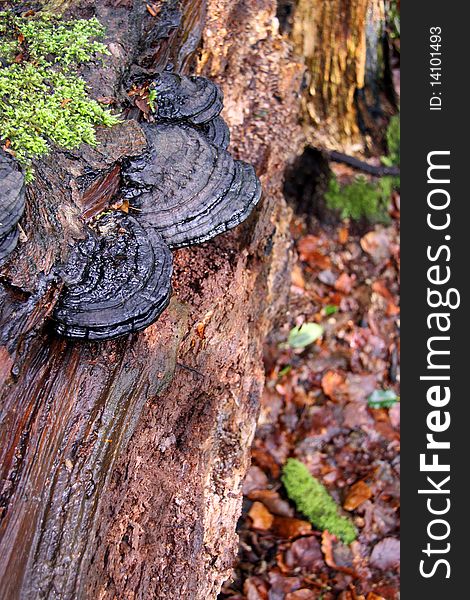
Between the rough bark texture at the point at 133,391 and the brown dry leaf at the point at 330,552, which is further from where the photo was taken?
the brown dry leaf at the point at 330,552

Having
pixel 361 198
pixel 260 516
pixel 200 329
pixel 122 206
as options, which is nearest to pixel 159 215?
pixel 122 206

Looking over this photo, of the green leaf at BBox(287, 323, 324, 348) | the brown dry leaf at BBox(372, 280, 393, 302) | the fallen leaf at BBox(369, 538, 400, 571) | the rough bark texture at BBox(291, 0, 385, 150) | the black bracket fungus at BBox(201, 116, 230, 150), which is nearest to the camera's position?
the black bracket fungus at BBox(201, 116, 230, 150)

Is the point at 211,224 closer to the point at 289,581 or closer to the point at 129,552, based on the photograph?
the point at 129,552

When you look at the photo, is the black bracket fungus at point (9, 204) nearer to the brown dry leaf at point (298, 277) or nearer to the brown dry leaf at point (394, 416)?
the brown dry leaf at point (298, 277)

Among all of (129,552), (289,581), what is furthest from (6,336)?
(289,581)

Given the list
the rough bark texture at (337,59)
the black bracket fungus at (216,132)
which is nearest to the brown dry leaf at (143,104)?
the black bracket fungus at (216,132)

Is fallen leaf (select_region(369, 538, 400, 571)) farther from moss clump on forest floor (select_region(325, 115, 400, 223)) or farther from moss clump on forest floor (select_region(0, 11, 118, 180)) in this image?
moss clump on forest floor (select_region(0, 11, 118, 180))

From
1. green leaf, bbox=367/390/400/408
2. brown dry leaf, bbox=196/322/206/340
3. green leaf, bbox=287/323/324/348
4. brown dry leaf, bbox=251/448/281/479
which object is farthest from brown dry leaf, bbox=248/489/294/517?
brown dry leaf, bbox=196/322/206/340
